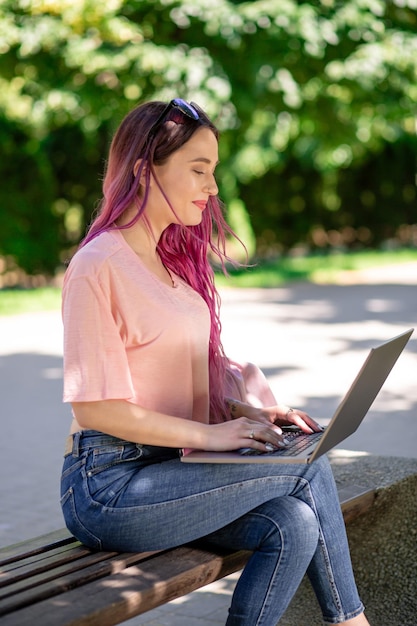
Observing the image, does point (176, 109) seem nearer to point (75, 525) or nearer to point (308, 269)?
point (75, 525)

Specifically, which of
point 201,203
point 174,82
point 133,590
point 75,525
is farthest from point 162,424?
point 174,82

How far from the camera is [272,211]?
87.7ft

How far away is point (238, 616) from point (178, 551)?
0.23 meters

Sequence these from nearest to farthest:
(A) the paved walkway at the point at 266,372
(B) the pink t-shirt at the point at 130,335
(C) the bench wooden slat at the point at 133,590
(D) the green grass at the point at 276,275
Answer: (C) the bench wooden slat at the point at 133,590 < (B) the pink t-shirt at the point at 130,335 < (A) the paved walkway at the point at 266,372 < (D) the green grass at the point at 276,275

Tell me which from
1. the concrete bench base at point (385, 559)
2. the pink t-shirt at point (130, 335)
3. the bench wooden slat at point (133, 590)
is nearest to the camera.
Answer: the bench wooden slat at point (133, 590)

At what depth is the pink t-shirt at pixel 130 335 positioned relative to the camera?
268 centimetres

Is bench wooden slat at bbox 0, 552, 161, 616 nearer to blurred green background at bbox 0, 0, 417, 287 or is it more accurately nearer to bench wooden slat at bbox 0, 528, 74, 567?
bench wooden slat at bbox 0, 528, 74, 567

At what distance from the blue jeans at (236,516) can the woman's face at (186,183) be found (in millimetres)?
655

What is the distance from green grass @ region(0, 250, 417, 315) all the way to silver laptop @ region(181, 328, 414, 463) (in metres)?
9.14

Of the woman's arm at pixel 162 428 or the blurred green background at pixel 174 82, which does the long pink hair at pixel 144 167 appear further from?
the blurred green background at pixel 174 82

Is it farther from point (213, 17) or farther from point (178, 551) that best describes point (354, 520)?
point (213, 17)

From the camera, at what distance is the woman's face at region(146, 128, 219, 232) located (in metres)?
2.96

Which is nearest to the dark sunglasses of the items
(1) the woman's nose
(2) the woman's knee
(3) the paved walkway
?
(1) the woman's nose

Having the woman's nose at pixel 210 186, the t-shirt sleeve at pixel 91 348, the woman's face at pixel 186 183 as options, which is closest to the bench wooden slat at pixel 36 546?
the t-shirt sleeve at pixel 91 348
